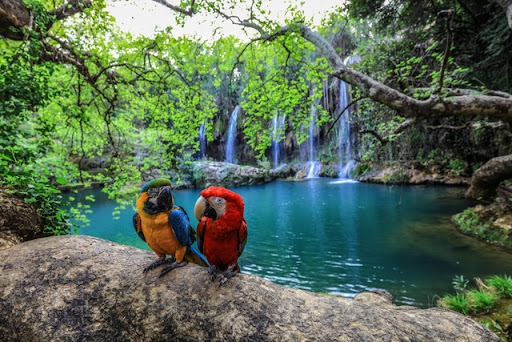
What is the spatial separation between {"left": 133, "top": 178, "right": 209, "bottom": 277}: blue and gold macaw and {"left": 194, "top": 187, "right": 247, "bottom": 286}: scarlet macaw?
139mm

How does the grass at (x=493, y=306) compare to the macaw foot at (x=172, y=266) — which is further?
the grass at (x=493, y=306)

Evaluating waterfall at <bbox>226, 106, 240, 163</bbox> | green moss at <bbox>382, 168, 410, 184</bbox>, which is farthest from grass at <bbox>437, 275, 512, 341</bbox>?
waterfall at <bbox>226, 106, 240, 163</bbox>

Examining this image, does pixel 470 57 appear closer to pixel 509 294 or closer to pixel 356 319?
pixel 509 294

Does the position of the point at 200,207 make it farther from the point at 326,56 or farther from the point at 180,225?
the point at 326,56

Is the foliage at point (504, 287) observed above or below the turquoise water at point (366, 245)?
above

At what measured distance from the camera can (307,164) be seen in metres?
21.7

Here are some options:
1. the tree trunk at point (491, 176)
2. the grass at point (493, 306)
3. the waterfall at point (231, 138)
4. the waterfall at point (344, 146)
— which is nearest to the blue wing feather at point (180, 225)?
the grass at point (493, 306)

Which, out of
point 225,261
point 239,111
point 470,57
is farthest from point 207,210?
point 239,111

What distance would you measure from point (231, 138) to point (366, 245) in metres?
22.2

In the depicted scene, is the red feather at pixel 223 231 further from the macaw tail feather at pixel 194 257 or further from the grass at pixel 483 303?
the grass at pixel 483 303

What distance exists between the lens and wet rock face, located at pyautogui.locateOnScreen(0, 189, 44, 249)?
6.50ft

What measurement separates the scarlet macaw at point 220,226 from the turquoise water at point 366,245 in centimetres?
360

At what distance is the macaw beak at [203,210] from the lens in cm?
136

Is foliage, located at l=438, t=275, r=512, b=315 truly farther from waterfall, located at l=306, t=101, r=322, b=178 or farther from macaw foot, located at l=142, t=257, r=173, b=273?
waterfall, located at l=306, t=101, r=322, b=178
